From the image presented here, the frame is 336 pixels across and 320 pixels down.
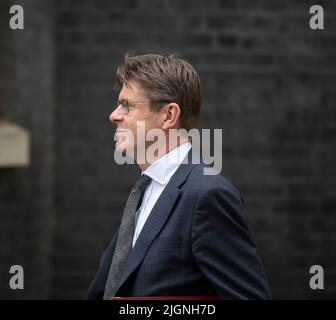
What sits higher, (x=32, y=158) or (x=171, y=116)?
(x=171, y=116)

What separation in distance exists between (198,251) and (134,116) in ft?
2.15

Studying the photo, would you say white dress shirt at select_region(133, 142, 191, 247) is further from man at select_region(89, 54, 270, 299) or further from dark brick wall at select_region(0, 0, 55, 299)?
dark brick wall at select_region(0, 0, 55, 299)

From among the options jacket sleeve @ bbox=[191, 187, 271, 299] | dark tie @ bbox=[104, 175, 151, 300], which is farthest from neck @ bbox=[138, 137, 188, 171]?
jacket sleeve @ bbox=[191, 187, 271, 299]

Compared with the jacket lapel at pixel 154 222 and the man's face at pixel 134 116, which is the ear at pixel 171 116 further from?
the jacket lapel at pixel 154 222

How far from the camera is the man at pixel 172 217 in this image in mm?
3006

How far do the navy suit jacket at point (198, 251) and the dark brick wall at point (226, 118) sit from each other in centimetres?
422

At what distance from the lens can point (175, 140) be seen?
3.35m

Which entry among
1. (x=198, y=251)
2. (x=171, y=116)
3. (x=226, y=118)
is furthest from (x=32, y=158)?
(x=198, y=251)

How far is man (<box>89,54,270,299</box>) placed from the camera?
118 inches

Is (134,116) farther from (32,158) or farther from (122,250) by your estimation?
(32,158)

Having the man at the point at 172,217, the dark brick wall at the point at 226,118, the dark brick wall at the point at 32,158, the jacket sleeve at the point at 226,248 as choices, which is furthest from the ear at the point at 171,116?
the dark brick wall at the point at 226,118

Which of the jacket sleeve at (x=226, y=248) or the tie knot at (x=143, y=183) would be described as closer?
the jacket sleeve at (x=226, y=248)

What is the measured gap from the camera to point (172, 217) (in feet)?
10.3
